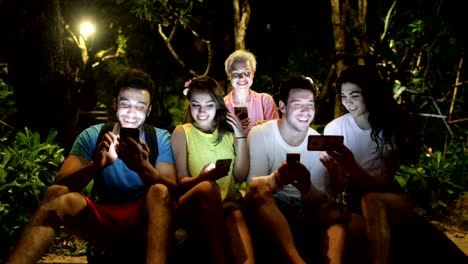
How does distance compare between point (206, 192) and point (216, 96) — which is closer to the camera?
point (206, 192)

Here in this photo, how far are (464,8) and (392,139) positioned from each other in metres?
4.61

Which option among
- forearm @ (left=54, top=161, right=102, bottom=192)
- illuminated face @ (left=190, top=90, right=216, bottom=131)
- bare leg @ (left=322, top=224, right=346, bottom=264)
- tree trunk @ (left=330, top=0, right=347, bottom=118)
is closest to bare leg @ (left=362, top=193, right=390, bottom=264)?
bare leg @ (left=322, top=224, right=346, bottom=264)

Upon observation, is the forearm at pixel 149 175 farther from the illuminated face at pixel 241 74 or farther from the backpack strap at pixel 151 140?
the illuminated face at pixel 241 74

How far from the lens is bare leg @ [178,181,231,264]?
4.42 meters

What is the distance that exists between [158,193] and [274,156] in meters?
1.15

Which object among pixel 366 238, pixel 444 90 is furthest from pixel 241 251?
pixel 444 90

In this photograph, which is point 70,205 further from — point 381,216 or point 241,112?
point 381,216

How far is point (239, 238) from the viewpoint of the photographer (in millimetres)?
4590

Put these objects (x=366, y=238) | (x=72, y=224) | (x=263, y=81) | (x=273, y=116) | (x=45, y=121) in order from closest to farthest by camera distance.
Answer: (x=72, y=224) → (x=366, y=238) → (x=273, y=116) → (x=45, y=121) → (x=263, y=81)

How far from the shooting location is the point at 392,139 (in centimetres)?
498

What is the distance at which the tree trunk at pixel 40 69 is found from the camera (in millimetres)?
7367

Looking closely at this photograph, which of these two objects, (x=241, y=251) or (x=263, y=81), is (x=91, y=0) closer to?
(x=263, y=81)

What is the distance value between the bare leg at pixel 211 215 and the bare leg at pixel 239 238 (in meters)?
0.10

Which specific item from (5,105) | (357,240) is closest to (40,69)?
(5,105)
